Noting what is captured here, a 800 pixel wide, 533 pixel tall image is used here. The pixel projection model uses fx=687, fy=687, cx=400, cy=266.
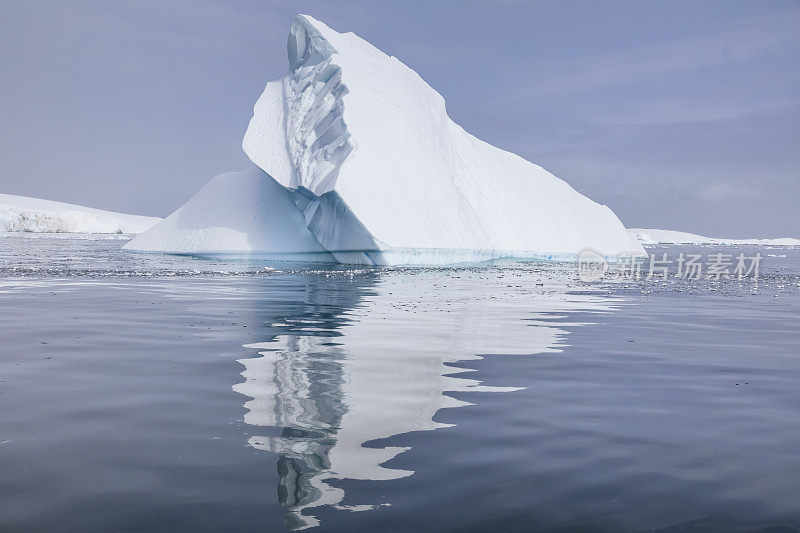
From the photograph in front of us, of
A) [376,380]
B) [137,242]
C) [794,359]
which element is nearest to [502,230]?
[137,242]

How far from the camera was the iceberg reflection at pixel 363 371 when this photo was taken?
296cm

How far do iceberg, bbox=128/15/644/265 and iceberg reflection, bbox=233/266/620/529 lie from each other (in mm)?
10162

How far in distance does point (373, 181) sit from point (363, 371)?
55.1 ft

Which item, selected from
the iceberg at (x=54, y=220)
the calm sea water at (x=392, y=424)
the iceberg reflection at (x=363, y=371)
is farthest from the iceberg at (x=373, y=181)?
the iceberg at (x=54, y=220)

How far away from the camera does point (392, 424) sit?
3.63m

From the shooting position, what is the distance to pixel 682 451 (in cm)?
324

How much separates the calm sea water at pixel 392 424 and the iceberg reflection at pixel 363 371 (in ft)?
0.06

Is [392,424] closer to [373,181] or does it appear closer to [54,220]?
[373,181]

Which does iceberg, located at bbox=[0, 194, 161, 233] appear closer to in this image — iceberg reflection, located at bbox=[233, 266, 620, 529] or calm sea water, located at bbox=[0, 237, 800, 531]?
iceberg reflection, located at bbox=[233, 266, 620, 529]

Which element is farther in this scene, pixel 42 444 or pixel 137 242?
pixel 137 242

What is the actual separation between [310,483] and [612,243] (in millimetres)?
28271

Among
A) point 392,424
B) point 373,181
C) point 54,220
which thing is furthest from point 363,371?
point 54,220

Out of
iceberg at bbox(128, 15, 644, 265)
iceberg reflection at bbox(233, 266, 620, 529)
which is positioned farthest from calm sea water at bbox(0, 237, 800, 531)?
iceberg at bbox(128, 15, 644, 265)

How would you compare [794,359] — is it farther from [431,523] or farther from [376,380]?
[431,523]
